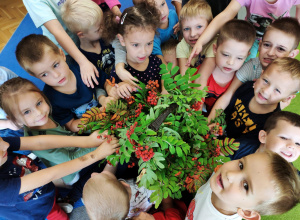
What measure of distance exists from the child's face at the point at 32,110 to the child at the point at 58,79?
170 millimetres

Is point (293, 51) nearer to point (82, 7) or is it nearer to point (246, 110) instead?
point (246, 110)

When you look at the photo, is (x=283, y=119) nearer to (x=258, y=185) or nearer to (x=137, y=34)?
(x=258, y=185)

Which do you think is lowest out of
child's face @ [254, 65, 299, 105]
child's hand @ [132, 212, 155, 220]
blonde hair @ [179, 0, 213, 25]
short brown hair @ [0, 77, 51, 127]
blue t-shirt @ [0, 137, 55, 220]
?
child's hand @ [132, 212, 155, 220]

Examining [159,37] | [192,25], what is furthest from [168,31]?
[192,25]

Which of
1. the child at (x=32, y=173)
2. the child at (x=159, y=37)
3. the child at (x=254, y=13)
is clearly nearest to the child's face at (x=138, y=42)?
the child at (x=159, y=37)

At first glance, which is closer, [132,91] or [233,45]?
[132,91]

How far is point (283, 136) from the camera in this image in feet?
4.10

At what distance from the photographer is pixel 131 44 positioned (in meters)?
1.51

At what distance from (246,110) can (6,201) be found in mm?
1592

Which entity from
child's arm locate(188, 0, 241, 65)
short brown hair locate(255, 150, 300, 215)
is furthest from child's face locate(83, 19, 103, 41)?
short brown hair locate(255, 150, 300, 215)

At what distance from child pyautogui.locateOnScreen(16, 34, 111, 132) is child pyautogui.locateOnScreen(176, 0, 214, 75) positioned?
77cm

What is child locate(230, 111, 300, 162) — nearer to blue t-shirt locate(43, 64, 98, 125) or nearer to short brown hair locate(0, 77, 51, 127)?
blue t-shirt locate(43, 64, 98, 125)

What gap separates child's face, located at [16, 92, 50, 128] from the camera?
1.36 m

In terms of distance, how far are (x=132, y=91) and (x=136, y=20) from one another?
51 centimetres
